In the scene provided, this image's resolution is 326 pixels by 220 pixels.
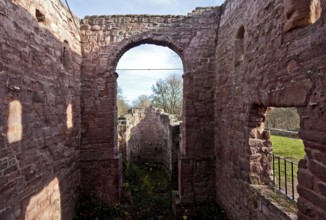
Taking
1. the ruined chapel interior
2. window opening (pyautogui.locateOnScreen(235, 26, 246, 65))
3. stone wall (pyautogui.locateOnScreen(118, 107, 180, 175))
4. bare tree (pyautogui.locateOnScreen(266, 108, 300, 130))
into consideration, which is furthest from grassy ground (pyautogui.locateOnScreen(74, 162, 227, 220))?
bare tree (pyautogui.locateOnScreen(266, 108, 300, 130))

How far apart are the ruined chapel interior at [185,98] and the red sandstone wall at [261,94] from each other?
2 centimetres

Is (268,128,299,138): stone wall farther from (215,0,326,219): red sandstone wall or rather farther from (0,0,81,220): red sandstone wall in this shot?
(0,0,81,220): red sandstone wall

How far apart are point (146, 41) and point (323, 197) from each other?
17.5 ft

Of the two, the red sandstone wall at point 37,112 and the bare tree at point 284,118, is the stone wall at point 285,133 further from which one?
the red sandstone wall at point 37,112

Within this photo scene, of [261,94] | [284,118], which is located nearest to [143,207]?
[261,94]

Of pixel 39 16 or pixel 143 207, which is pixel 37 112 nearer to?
pixel 39 16

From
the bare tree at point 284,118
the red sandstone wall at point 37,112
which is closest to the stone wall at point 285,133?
the bare tree at point 284,118

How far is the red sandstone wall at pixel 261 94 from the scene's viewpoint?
2561 mm

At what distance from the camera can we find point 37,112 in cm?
417

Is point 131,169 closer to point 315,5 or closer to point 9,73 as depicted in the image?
point 9,73

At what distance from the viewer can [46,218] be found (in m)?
4.43

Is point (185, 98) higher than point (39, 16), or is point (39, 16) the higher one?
point (39, 16)

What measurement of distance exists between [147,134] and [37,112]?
10011 millimetres

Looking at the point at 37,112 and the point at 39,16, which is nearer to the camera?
the point at 37,112
